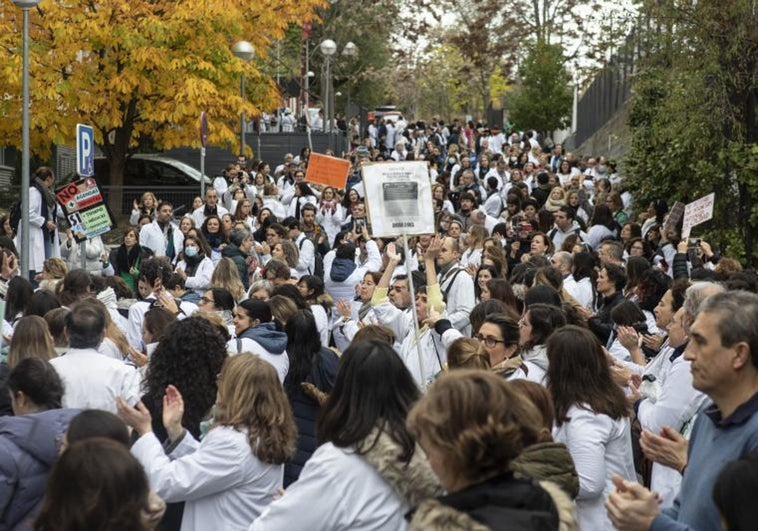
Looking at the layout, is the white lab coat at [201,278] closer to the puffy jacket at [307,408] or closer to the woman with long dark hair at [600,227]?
the woman with long dark hair at [600,227]

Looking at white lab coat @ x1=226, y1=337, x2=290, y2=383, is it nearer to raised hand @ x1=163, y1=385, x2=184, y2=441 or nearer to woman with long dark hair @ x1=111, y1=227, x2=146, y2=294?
raised hand @ x1=163, y1=385, x2=184, y2=441

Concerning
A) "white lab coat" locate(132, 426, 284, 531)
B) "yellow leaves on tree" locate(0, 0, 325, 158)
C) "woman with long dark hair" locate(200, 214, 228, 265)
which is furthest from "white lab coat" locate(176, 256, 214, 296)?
"yellow leaves on tree" locate(0, 0, 325, 158)

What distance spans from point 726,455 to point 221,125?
24.7 meters

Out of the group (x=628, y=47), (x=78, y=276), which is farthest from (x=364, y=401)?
(x=628, y=47)

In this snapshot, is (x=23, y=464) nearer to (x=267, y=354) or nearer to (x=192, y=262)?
(x=267, y=354)

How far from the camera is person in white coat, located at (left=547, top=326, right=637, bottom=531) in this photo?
6.32 metres

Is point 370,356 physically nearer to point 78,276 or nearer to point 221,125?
point 78,276

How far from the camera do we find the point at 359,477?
488cm

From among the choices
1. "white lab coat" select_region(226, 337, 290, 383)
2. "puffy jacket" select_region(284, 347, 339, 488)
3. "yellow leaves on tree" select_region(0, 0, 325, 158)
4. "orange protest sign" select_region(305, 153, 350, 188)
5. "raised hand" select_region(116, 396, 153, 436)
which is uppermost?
"yellow leaves on tree" select_region(0, 0, 325, 158)

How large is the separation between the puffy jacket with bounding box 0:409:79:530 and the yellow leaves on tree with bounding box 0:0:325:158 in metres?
22.0

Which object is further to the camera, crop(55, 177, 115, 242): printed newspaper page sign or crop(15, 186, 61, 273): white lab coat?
crop(15, 186, 61, 273): white lab coat

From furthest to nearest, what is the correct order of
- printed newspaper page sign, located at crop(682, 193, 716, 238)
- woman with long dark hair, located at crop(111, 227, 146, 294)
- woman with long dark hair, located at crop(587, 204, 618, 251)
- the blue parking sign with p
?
woman with long dark hair, located at crop(587, 204, 618, 251) < woman with long dark hair, located at crop(111, 227, 146, 294) < the blue parking sign with p < printed newspaper page sign, located at crop(682, 193, 716, 238)

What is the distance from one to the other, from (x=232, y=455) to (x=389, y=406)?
1.03m

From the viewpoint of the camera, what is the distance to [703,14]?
17.4 m
